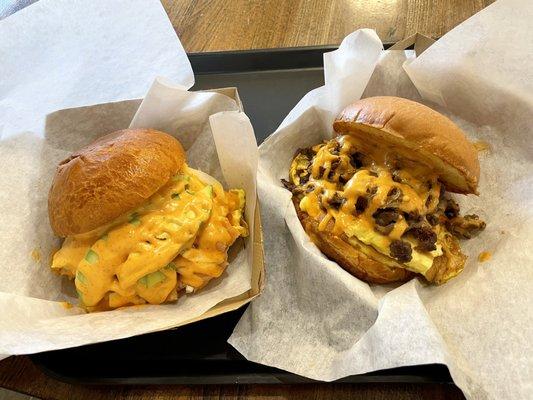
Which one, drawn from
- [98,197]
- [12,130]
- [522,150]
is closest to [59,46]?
[12,130]

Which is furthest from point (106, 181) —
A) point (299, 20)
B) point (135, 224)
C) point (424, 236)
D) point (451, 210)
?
point (299, 20)

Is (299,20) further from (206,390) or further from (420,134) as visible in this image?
(206,390)

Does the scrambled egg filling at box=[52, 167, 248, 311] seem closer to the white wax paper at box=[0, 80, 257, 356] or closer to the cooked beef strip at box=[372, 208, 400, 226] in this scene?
the white wax paper at box=[0, 80, 257, 356]

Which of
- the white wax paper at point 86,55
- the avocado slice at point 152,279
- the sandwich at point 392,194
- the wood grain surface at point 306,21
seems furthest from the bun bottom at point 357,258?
the wood grain surface at point 306,21

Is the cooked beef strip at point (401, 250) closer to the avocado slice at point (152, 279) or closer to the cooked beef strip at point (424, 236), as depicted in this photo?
the cooked beef strip at point (424, 236)

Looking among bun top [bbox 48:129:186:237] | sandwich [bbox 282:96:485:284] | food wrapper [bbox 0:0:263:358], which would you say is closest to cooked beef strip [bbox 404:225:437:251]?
sandwich [bbox 282:96:485:284]
